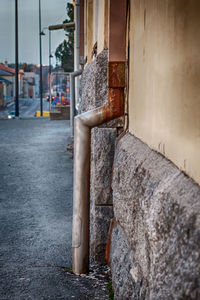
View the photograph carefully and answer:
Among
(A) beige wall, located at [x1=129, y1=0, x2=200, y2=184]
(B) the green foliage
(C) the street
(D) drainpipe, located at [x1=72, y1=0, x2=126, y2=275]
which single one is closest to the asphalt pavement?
(B) the green foliage

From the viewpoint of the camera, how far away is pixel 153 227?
63.3 inches

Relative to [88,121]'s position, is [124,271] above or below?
below

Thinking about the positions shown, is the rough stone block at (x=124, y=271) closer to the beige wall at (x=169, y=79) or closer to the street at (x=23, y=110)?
the beige wall at (x=169, y=79)

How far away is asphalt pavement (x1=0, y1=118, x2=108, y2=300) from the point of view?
3.01m

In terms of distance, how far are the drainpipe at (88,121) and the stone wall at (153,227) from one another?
406mm

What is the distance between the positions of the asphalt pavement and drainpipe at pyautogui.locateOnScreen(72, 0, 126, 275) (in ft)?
0.87

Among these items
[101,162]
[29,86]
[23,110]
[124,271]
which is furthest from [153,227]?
[29,86]

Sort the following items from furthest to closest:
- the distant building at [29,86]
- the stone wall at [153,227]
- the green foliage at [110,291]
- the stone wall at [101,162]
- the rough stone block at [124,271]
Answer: the distant building at [29,86]
the stone wall at [101,162]
the green foliage at [110,291]
the rough stone block at [124,271]
the stone wall at [153,227]

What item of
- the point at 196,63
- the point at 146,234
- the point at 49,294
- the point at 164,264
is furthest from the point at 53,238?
the point at 196,63

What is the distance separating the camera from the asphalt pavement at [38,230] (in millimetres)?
3008

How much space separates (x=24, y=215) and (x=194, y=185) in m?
4.00

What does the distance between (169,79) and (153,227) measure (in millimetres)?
592

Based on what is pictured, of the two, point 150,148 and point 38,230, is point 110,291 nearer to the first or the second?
point 150,148

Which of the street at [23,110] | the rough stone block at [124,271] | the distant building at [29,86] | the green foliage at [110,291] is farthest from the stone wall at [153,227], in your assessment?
the distant building at [29,86]
